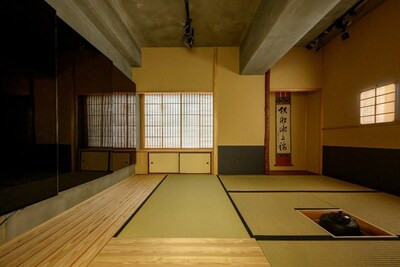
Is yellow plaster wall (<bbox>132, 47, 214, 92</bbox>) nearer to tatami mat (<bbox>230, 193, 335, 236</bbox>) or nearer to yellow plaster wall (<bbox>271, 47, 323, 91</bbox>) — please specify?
yellow plaster wall (<bbox>271, 47, 323, 91</bbox>)

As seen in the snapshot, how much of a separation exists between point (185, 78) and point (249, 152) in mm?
2381

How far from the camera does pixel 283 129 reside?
17.4 ft

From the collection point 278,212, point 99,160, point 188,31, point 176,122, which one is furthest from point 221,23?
point 278,212

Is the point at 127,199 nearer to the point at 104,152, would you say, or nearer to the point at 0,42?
the point at 104,152

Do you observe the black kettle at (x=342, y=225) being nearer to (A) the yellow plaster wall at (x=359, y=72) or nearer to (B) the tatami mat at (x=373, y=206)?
(B) the tatami mat at (x=373, y=206)

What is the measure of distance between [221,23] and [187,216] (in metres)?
3.49

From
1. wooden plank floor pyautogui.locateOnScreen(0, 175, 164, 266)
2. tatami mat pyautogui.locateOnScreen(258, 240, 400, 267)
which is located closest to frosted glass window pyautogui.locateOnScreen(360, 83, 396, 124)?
tatami mat pyautogui.locateOnScreen(258, 240, 400, 267)

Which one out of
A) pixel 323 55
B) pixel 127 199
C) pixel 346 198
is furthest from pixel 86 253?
pixel 323 55

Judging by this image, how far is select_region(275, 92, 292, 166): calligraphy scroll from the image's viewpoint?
17.4 ft

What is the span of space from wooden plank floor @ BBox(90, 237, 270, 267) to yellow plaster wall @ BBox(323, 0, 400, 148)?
10.3ft

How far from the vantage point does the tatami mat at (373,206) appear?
2.09 m

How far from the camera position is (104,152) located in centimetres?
296

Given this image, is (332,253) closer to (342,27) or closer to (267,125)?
(267,125)

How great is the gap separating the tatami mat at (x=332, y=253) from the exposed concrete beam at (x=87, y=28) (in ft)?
10.6
